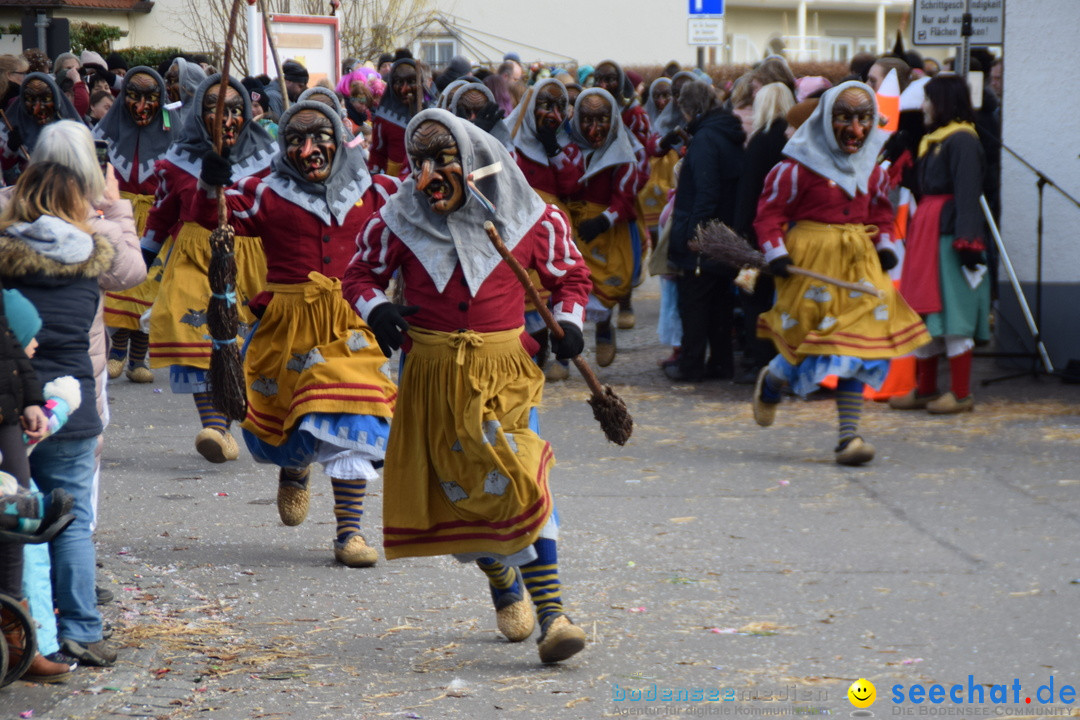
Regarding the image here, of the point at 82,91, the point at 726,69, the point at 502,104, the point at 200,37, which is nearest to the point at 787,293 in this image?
the point at 502,104

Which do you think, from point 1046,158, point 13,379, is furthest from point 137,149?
point 1046,158

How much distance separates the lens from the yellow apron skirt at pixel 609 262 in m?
11.1

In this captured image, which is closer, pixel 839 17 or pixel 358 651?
pixel 358 651

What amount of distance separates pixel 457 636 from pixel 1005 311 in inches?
260

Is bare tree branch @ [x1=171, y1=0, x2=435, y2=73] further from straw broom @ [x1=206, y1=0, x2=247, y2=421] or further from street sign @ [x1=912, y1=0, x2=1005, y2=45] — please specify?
straw broom @ [x1=206, y1=0, x2=247, y2=421]

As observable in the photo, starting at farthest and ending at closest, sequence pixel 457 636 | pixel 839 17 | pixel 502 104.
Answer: pixel 839 17
pixel 502 104
pixel 457 636

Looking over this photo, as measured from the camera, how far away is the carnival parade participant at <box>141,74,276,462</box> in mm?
7965

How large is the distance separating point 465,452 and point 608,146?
19.7ft

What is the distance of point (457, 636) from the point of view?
17.6 feet

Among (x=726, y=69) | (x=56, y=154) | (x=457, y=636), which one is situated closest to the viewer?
(x=56, y=154)

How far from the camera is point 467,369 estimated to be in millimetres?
5125

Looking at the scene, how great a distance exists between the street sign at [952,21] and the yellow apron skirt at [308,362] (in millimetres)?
5928

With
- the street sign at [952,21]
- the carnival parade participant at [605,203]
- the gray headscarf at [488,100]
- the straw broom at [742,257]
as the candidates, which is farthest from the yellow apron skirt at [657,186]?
the straw broom at [742,257]

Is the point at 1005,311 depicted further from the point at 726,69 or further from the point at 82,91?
the point at 726,69
